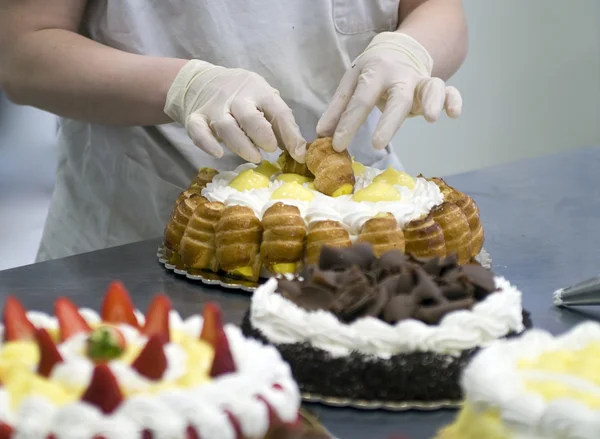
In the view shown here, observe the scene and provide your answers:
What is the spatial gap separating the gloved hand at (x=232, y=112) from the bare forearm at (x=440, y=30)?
56cm

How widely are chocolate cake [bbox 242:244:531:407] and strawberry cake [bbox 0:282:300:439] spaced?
245mm

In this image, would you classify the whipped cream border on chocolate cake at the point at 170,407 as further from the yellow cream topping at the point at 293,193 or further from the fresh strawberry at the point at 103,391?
the yellow cream topping at the point at 293,193

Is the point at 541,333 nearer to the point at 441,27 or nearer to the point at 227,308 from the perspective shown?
A: the point at 227,308

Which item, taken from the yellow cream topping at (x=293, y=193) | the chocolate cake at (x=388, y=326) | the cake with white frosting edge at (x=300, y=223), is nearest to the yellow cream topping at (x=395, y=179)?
the cake with white frosting edge at (x=300, y=223)

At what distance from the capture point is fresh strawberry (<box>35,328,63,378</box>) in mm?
1055

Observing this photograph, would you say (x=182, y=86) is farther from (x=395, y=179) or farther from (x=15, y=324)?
(x=15, y=324)

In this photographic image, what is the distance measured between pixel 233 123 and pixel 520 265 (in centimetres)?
70

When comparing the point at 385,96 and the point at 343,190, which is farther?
the point at 385,96

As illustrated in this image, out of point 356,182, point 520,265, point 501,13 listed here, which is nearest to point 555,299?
point 520,265

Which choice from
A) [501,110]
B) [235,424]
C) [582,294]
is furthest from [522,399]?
[501,110]

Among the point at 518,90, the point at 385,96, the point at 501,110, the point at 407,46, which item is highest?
the point at 518,90

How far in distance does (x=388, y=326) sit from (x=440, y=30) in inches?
56.0

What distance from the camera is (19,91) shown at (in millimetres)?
2398

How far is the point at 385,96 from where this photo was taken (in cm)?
227
